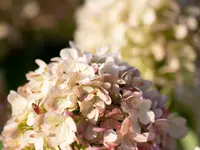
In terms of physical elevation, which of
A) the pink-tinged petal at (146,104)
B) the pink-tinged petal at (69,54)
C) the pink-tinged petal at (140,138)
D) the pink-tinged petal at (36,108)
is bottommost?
the pink-tinged petal at (140,138)

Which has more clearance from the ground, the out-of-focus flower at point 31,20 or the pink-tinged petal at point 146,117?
the out-of-focus flower at point 31,20

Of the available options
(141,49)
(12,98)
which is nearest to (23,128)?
(12,98)

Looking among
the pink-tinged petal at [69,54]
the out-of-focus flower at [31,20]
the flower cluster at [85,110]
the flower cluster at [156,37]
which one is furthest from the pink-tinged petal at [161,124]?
the out-of-focus flower at [31,20]

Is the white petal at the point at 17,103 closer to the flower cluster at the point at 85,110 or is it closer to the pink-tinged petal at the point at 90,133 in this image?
the flower cluster at the point at 85,110

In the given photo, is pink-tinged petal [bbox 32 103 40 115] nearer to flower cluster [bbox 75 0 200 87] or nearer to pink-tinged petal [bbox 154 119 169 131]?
pink-tinged petal [bbox 154 119 169 131]

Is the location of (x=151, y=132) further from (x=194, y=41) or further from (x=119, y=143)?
(x=194, y=41)

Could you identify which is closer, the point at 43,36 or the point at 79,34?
the point at 79,34

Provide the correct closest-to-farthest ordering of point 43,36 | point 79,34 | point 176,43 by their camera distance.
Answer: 1. point 176,43
2. point 79,34
3. point 43,36
